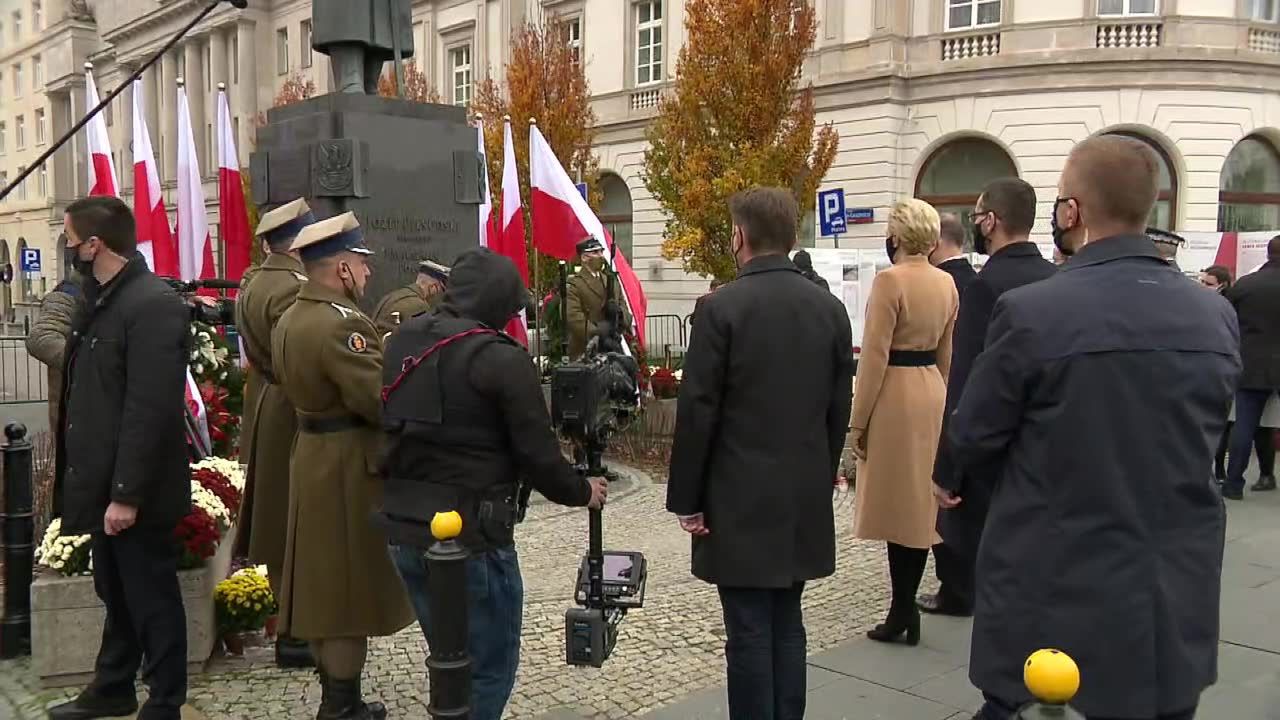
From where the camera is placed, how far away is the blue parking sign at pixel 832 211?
44.7 feet

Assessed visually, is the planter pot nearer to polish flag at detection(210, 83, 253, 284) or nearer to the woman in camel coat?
the woman in camel coat

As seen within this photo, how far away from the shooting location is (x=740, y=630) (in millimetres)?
3549

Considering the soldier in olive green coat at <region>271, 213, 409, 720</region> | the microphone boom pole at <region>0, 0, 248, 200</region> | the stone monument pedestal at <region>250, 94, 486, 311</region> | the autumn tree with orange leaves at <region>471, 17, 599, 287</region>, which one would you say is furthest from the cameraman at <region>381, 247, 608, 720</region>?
the autumn tree with orange leaves at <region>471, 17, 599, 287</region>

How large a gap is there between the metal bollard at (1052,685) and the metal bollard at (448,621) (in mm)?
1599

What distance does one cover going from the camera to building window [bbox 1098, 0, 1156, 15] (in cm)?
2025

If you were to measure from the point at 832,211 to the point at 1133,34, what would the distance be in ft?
34.6

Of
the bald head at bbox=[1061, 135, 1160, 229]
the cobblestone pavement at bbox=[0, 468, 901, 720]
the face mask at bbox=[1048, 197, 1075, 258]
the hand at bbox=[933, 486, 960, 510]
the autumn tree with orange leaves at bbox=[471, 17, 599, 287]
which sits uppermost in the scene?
the autumn tree with orange leaves at bbox=[471, 17, 599, 287]

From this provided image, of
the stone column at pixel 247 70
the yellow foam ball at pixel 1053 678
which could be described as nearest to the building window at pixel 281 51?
the stone column at pixel 247 70

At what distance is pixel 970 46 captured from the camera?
21531 millimetres

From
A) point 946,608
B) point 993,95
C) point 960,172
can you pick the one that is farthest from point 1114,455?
point 960,172

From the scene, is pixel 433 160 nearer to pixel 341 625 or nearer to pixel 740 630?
pixel 341 625

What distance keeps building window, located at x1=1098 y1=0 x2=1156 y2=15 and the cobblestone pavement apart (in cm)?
1739

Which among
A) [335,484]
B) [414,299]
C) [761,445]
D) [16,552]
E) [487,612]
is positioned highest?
[414,299]

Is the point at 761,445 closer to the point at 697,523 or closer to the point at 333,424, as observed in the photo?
the point at 697,523
